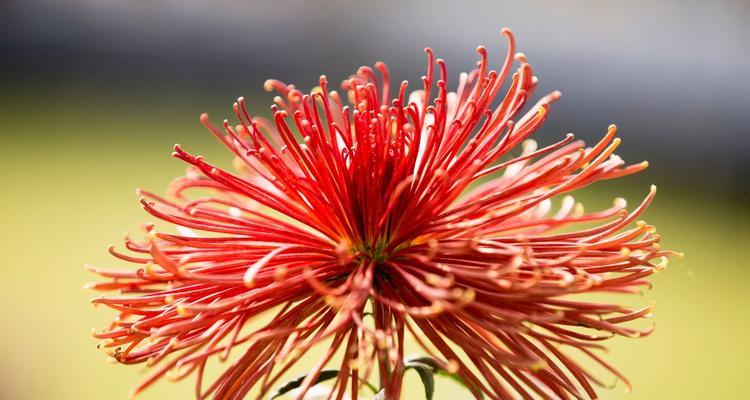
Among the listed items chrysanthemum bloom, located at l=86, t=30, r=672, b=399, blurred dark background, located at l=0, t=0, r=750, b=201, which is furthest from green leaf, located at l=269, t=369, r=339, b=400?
blurred dark background, located at l=0, t=0, r=750, b=201

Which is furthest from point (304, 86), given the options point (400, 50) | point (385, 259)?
point (385, 259)

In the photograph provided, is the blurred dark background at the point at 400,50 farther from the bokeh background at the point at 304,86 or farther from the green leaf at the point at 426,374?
the green leaf at the point at 426,374

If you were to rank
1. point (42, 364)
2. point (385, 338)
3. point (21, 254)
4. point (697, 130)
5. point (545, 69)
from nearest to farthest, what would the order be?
point (385, 338) < point (42, 364) < point (21, 254) < point (697, 130) < point (545, 69)

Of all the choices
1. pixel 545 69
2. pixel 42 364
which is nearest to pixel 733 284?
pixel 545 69

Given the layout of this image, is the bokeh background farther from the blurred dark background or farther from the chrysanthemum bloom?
the chrysanthemum bloom

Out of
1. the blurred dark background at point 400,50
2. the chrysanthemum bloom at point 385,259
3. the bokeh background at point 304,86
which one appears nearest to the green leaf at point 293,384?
the chrysanthemum bloom at point 385,259

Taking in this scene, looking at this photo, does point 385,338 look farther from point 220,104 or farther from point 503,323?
point 220,104
